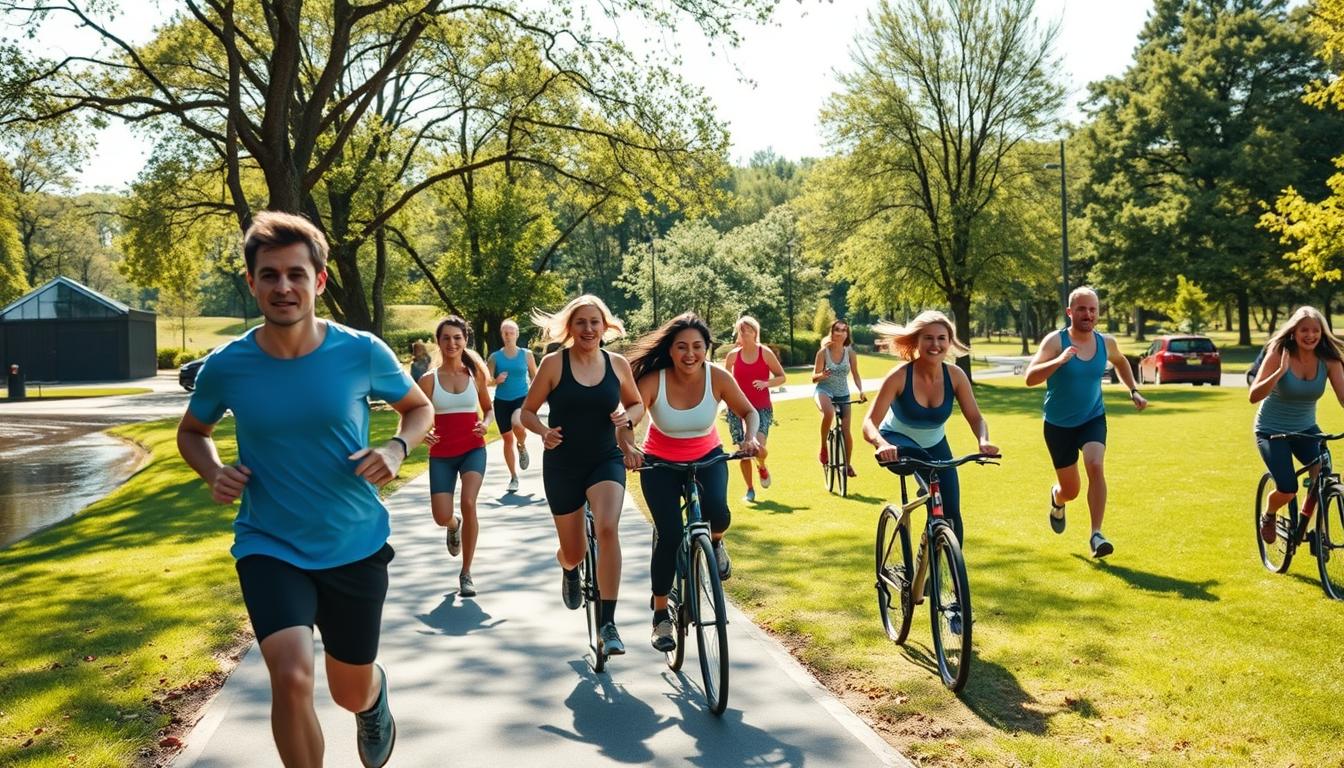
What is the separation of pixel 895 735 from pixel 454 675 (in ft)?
7.94

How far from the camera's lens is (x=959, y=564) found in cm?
539

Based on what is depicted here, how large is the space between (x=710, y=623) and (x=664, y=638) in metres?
0.55

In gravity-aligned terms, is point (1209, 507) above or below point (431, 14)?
below

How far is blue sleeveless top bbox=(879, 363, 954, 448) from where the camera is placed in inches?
251

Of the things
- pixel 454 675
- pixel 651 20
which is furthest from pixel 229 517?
pixel 651 20

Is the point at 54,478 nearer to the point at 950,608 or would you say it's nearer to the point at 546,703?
the point at 546,703

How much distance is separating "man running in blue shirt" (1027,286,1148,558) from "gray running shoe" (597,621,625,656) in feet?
13.6

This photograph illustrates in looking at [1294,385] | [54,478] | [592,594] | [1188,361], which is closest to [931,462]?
[592,594]

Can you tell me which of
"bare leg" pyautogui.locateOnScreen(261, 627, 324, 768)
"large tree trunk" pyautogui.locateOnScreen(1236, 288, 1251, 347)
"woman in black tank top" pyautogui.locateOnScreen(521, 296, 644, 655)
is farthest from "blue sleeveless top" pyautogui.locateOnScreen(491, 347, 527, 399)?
"large tree trunk" pyautogui.locateOnScreen(1236, 288, 1251, 347)

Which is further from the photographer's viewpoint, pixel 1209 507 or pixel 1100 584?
pixel 1209 507

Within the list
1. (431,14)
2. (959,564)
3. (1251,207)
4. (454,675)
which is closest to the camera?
(959,564)

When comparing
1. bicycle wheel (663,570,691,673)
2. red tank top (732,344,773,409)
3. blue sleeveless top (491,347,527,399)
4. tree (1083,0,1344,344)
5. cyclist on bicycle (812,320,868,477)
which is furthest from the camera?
tree (1083,0,1344,344)

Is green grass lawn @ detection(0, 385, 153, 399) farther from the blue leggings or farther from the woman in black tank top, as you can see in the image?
the blue leggings

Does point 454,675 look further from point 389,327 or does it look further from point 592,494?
point 389,327
